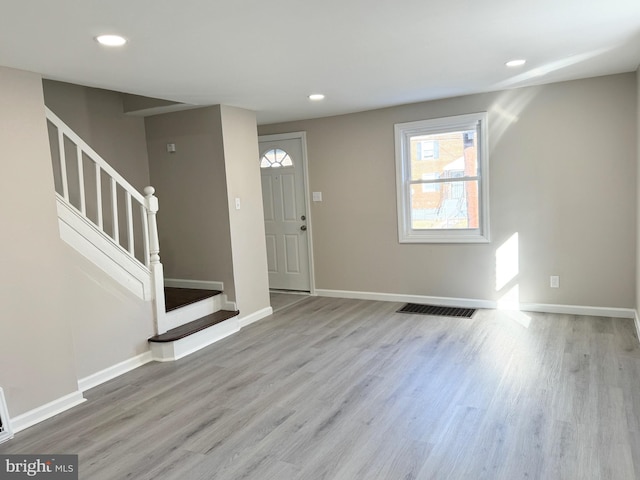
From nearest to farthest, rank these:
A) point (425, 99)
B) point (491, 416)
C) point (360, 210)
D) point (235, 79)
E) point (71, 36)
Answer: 1. point (71, 36)
2. point (491, 416)
3. point (235, 79)
4. point (425, 99)
5. point (360, 210)

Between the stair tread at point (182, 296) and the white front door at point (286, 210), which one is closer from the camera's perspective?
the stair tread at point (182, 296)

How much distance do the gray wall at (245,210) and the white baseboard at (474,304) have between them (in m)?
1.20

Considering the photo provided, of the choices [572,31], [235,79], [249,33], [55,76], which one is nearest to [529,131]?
[572,31]

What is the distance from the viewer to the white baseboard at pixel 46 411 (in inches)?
115

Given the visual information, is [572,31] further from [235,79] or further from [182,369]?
[182,369]

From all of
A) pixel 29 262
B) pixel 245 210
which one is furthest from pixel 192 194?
pixel 29 262

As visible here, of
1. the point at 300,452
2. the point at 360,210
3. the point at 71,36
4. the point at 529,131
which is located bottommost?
the point at 300,452

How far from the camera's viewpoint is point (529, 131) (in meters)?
4.71

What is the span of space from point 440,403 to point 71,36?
299cm

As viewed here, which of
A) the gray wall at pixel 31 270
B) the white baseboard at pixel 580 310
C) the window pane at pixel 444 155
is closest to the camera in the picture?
the gray wall at pixel 31 270

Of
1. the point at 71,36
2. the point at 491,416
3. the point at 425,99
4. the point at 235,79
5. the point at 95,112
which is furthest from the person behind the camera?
the point at 425,99

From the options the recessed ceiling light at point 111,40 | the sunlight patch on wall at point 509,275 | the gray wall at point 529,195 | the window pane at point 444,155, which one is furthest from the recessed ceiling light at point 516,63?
the recessed ceiling light at point 111,40

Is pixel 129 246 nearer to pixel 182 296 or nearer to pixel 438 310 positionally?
pixel 182 296

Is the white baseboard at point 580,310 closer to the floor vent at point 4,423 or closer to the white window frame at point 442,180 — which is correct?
the white window frame at point 442,180
